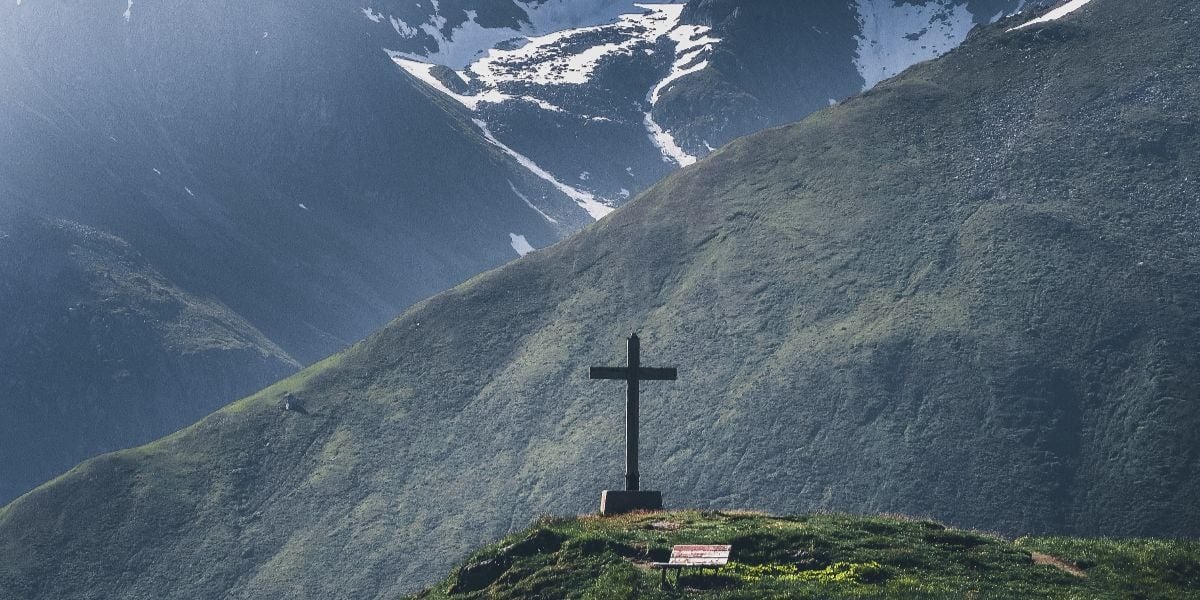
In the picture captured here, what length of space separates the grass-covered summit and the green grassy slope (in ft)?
318

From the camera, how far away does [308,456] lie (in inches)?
7190

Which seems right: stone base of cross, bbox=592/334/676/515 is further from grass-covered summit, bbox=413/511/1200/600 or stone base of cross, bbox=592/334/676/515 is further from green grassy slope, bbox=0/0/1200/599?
green grassy slope, bbox=0/0/1200/599

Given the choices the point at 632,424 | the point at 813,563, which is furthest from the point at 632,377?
the point at 813,563

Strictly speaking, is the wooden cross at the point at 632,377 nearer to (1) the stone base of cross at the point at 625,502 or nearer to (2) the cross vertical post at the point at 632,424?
(2) the cross vertical post at the point at 632,424

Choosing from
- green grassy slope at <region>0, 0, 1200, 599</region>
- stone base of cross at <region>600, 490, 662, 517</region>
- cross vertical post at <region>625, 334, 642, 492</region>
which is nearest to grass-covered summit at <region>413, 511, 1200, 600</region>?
stone base of cross at <region>600, 490, 662, 517</region>

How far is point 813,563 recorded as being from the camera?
1431 inches

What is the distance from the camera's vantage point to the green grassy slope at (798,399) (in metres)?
142

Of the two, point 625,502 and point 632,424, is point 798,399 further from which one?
point 625,502

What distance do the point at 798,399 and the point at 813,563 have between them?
12008 cm

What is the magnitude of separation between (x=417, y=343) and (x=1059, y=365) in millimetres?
84960

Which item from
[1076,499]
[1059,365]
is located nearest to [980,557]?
[1076,499]

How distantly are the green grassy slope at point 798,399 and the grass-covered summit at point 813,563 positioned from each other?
9700cm

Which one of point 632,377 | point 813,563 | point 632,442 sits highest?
point 632,377

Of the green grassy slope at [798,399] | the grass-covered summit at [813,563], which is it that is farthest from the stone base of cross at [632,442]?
the green grassy slope at [798,399]
